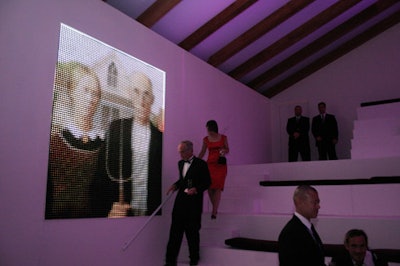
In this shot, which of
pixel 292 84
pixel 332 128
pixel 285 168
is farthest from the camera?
pixel 292 84

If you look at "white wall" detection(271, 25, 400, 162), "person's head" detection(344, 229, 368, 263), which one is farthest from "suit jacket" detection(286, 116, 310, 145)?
"person's head" detection(344, 229, 368, 263)

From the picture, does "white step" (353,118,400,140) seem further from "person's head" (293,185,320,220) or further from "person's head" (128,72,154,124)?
"person's head" (293,185,320,220)

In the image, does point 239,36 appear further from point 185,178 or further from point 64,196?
point 64,196

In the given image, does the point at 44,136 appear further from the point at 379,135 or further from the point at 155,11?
the point at 379,135

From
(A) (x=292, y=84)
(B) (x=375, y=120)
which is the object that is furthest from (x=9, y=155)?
(A) (x=292, y=84)

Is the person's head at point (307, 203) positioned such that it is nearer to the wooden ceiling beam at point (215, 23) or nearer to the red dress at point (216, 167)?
the red dress at point (216, 167)

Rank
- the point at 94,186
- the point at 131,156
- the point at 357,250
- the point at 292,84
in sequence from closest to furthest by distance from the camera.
Answer: the point at 357,250 → the point at 94,186 → the point at 131,156 → the point at 292,84

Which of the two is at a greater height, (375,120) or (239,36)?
(239,36)

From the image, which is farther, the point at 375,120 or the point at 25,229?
the point at 375,120

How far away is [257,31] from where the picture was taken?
270 inches

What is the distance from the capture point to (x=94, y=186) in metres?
4.36

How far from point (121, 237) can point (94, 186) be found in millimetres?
758

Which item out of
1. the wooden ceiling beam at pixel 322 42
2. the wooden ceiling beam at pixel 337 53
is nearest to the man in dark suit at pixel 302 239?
the wooden ceiling beam at pixel 322 42

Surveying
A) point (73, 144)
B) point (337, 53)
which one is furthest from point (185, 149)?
point (337, 53)
